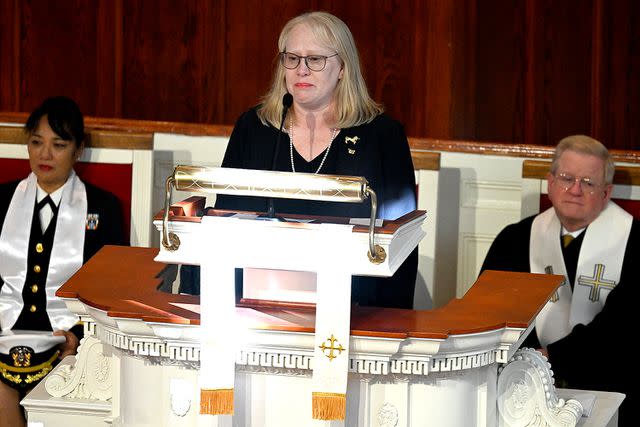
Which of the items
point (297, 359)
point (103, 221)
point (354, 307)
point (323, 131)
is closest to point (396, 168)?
point (323, 131)

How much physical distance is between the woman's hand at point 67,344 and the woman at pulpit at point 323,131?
128 centimetres

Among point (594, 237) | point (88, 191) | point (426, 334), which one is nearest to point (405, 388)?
point (426, 334)

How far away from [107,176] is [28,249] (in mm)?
524

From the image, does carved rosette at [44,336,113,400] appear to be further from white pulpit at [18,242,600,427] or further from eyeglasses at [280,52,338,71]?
eyeglasses at [280,52,338,71]

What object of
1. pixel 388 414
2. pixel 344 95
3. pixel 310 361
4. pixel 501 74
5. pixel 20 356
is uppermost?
pixel 501 74

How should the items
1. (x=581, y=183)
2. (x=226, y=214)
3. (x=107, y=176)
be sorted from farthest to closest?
1. (x=107, y=176)
2. (x=581, y=183)
3. (x=226, y=214)

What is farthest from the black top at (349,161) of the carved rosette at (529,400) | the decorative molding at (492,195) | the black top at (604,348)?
the decorative molding at (492,195)

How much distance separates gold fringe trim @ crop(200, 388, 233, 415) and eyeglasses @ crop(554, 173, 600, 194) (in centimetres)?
240

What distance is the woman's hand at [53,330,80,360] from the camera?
513 centimetres

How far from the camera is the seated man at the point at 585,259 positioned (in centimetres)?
505

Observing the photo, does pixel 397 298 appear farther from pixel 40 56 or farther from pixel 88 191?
pixel 40 56

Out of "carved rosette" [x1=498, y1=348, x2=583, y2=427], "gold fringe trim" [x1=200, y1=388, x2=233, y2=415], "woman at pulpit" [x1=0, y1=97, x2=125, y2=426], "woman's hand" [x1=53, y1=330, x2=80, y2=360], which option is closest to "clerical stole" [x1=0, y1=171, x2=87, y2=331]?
"woman at pulpit" [x1=0, y1=97, x2=125, y2=426]

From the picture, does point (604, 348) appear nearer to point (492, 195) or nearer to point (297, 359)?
point (492, 195)

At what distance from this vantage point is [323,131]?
168 inches
